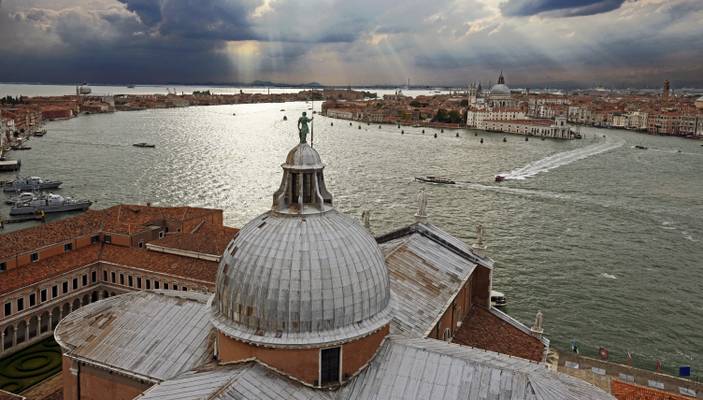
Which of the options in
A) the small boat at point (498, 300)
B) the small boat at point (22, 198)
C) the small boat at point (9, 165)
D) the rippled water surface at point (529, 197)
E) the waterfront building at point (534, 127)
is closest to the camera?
the small boat at point (498, 300)

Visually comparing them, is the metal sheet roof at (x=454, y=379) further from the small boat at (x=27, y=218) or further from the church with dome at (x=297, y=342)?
the small boat at (x=27, y=218)

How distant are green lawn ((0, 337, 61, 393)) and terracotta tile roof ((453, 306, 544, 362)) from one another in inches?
503

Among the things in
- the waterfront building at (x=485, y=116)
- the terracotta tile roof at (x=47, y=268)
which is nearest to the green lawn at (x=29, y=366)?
the terracotta tile roof at (x=47, y=268)

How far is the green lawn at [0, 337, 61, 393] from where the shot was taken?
58.0ft

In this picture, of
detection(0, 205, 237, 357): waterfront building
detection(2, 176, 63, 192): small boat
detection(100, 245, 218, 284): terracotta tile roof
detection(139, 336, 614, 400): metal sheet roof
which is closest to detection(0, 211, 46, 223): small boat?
detection(2, 176, 63, 192): small boat

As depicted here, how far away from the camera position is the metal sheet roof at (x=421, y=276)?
13.6 m

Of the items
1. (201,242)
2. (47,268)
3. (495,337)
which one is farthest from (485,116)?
(495,337)

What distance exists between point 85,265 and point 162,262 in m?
2.92

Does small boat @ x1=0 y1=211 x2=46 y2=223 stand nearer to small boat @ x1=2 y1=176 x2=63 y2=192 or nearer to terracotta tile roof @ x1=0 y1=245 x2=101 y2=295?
small boat @ x1=2 y1=176 x2=63 y2=192

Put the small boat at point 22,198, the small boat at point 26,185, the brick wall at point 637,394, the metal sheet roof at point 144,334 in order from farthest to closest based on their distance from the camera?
1. the small boat at point 26,185
2. the small boat at point 22,198
3. the brick wall at point 637,394
4. the metal sheet roof at point 144,334

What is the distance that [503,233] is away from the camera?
38.3 m

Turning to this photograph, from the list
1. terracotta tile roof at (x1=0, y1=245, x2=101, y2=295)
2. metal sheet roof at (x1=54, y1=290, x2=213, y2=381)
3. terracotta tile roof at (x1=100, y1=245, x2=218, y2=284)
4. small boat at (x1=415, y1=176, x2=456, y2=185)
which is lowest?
small boat at (x1=415, y1=176, x2=456, y2=185)

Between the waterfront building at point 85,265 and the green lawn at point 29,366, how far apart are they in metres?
0.48

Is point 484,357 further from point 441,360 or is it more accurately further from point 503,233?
point 503,233
